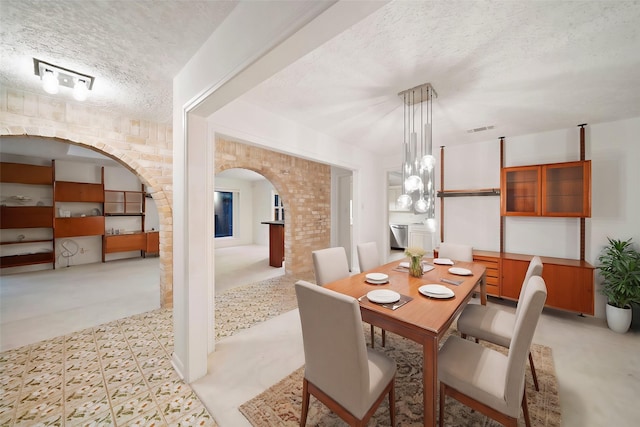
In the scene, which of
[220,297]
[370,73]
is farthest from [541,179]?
[220,297]

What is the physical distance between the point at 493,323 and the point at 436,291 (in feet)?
2.07

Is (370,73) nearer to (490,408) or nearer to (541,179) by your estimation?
(490,408)

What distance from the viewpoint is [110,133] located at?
268cm

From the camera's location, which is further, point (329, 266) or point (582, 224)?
point (582, 224)

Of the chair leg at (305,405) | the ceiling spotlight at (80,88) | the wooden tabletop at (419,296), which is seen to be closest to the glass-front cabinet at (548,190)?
the wooden tabletop at (419,296)

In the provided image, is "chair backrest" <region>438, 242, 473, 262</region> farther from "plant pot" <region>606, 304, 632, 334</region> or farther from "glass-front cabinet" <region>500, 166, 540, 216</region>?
"plant pot" <region>606, 304, 632, 334</region>

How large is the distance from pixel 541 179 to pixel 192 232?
13.7ft

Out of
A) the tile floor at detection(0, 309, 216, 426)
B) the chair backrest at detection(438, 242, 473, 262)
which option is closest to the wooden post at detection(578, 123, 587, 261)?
the chair backrest at detection(438, 242, 473, 262)

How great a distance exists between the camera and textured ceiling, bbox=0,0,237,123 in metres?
1.29

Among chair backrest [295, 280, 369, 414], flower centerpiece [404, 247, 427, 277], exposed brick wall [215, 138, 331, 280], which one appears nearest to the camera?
chair backrest [295, 280, 369, 414]

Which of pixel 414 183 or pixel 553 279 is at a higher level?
pixel 414 183

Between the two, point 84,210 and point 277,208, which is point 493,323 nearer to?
point 277,208

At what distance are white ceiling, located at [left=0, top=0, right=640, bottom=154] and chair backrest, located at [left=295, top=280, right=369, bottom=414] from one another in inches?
62.6

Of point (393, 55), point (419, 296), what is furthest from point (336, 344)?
point (393, 55)
